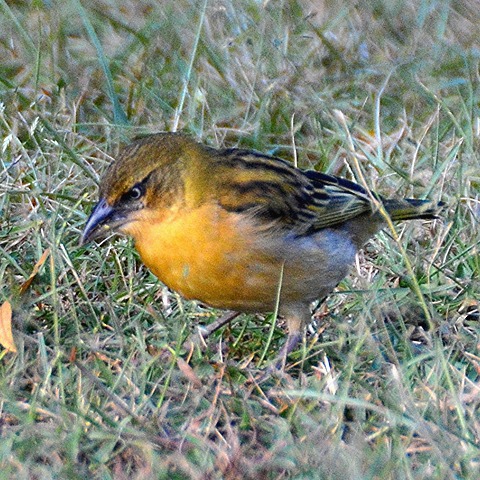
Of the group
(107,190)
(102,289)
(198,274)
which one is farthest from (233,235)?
(102,289)

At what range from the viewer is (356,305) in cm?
538

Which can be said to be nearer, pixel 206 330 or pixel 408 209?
pixel 206 330

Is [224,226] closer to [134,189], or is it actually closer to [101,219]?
[134,189]

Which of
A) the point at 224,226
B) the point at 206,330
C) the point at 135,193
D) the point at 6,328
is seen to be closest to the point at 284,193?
the point at 224,226

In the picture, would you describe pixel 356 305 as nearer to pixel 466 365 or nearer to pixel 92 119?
pixel 466 365

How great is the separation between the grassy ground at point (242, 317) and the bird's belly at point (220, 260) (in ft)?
0.72

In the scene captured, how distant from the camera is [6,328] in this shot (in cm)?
460

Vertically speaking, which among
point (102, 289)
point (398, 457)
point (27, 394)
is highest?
point (398, 457)

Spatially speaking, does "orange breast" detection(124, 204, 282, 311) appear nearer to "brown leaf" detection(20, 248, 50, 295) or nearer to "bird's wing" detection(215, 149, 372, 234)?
"bird's wing" detection(215, 149, 372, 234)

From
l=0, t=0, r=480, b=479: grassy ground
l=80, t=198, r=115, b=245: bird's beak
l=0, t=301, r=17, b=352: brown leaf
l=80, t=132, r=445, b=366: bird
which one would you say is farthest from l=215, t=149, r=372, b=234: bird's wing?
l=0, t=301, r=17, b=352: brown leaf

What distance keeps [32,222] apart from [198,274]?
49.1 inches

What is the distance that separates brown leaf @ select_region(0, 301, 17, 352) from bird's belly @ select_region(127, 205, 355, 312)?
0.64 metres

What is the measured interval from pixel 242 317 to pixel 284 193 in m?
0.66

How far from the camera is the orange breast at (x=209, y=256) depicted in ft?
15.5
